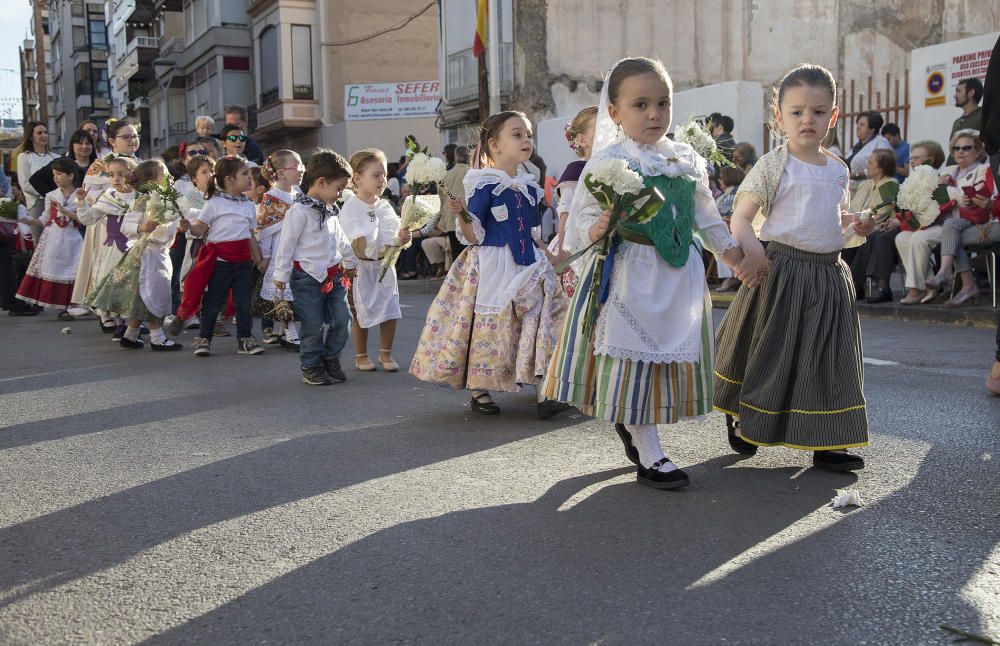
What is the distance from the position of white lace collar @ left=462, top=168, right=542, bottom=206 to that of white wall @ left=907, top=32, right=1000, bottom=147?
1002 cm

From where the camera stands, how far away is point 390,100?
33781 mm

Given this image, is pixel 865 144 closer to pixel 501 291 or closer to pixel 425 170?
pixel 425 170

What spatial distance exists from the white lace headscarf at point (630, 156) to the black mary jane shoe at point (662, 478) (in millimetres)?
980

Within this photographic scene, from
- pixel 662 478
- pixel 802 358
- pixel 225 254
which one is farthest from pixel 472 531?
pixel 225 254

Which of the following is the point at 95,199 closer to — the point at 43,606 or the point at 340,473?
the point at 340,473

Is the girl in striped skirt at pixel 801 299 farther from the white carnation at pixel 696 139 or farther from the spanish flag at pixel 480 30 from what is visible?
the spanish flag at pixel 480 30

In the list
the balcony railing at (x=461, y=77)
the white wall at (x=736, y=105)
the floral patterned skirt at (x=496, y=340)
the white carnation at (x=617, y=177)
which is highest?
the balcony railing at (x=461, y=77)

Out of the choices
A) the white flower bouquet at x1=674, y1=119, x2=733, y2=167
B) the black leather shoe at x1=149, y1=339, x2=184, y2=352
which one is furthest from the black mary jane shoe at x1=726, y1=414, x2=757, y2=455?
the black leather shoe at x1=149, y1=339, x2=184, y2=352

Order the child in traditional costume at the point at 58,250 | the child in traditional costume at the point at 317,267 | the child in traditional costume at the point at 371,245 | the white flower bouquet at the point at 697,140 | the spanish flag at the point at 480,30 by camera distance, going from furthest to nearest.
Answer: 1. the spanish flag at the point at 480,30
2. the child in traditional costume at the point at 58,250
3. the child in traditional costume at the point at 371,245
4. the child in traditional costume at the point at 317,267
5. the white flower bouquet at the point at 697,140

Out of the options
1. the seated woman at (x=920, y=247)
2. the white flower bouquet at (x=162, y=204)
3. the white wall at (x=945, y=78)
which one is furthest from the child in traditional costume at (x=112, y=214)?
the white wall at (x=945, y=78)

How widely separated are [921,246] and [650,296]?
7.99 m

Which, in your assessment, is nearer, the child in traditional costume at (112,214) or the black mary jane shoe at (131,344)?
the black mary jane shoe at (131,344)

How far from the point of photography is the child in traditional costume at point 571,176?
19.5ft

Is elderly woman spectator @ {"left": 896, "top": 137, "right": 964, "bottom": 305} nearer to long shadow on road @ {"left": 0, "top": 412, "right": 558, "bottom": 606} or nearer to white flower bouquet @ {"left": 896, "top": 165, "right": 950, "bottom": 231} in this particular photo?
white flower bouquet @ {"left": 896, "top": 165, "right": 950, "bottom": 231}
